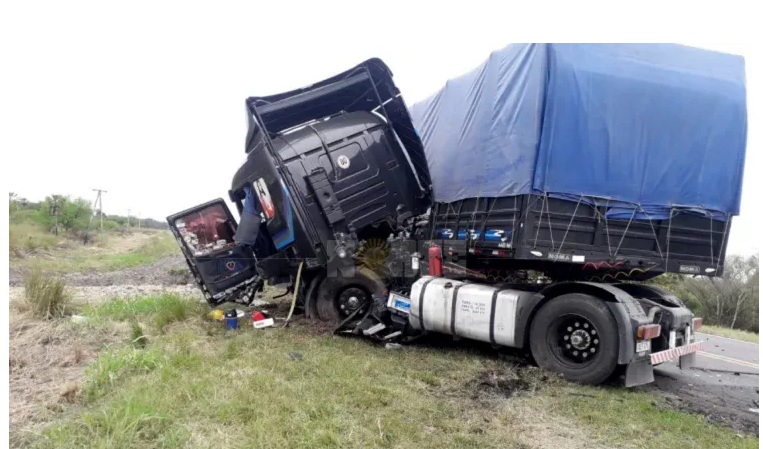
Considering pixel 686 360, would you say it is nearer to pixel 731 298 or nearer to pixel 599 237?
pixel 599 237

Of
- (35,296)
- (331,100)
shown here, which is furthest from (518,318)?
(35,296)

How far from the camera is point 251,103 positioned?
253 inches

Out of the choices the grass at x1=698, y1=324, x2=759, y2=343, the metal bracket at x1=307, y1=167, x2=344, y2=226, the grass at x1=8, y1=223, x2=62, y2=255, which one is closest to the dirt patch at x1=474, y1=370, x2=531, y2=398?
the metal bracket at x1=307, y1=167, x2=344, y2=226

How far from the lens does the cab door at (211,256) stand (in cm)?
736

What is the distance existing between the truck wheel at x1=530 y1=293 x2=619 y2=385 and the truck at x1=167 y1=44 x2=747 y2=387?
0.01m

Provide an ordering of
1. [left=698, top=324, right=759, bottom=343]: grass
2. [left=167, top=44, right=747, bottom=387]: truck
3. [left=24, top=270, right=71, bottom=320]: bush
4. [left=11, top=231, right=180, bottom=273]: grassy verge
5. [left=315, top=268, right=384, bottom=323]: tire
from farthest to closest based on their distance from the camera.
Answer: [left=11, top=231, right=180, bottom=273]: grassy verge
[left=698, top=324, right=759, bottom=343]: grass
[left=315, top=268, right=384, bottom=323]: tire
[left=24, top=270, right=71, bottom=320]: bush
[left=167, top=44, right=747, bottom=387]: truck

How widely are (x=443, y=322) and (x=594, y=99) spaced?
2.85 meters

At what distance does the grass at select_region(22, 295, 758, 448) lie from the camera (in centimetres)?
302

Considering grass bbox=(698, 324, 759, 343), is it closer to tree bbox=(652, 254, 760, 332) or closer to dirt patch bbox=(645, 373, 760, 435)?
dirt patch bbox=(645, 373, 760, 435)

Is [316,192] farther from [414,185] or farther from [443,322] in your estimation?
[443,322]

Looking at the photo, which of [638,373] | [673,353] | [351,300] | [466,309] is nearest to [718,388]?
[673,353]

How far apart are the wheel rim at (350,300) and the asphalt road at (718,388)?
3688 mm

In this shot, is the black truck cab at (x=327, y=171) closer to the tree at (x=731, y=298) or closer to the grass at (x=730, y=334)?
the grass at (x=730, y=334)

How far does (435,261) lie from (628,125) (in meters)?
2.66
